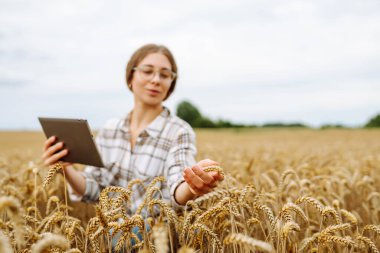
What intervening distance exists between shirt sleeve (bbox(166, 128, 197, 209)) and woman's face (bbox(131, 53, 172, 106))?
15.4 inches

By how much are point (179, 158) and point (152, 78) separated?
696mm

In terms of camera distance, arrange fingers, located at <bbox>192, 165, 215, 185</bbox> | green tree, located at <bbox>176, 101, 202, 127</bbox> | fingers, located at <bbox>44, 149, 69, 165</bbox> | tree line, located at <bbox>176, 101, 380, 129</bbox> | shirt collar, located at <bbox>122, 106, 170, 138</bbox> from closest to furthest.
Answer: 1. fingers, located at <bbox>192, 165, 215, 185</bbox>
2. fingers, located at <bbox>44, 149, 69, 165</bbox>
3. shirt collar, located at <bbox>122, 106, 170, 138</bbox>
4. tree line, located at <bbox>176, 101, 380, 129</bbox>
5. green tree, located at <bbox>176, 101, 202, 127</bbox>

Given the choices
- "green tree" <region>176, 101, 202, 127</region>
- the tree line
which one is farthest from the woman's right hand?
"green tree" <region>176, 101, 202, 127</region>

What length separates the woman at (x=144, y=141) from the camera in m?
2.73

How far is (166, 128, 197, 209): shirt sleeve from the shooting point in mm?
2447

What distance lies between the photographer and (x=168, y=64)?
9.59ft

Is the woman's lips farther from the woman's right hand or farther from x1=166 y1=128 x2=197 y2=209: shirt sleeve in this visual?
the woman's right hand

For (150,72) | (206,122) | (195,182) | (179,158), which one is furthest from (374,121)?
(195,182)

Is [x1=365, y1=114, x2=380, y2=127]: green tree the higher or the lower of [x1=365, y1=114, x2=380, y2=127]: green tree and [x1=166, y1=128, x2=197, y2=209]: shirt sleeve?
the lower

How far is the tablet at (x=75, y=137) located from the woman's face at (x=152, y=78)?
70 centimetres

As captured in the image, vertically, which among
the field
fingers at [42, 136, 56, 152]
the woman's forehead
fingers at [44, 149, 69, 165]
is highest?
the woman's forehead

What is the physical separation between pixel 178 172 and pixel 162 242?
5.34ft

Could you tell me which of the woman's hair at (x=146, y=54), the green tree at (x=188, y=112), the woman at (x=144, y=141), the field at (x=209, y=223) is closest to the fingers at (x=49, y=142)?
the woman at (x=144, y=141)

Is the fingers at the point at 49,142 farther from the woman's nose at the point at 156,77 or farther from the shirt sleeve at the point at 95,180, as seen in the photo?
the woman's nose at the point at 156,77
